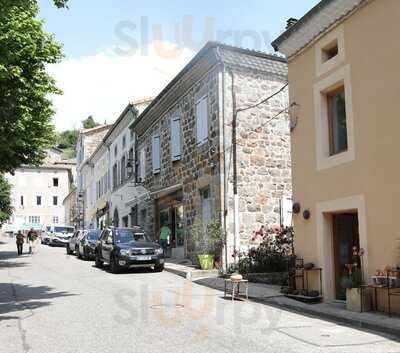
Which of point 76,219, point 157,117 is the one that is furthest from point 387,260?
point 76,219

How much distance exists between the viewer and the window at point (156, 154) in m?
23.6

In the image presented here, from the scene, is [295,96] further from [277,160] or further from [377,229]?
[277,160]

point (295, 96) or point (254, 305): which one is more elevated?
point (295, 96)

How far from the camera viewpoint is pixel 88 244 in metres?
25.0

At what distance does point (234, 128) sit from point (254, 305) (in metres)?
8.00

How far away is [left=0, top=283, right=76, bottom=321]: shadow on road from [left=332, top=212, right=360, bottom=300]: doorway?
5.99 m

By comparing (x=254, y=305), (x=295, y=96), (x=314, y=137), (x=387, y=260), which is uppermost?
(x=295, y=96)

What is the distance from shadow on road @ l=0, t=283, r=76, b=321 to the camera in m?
10.3

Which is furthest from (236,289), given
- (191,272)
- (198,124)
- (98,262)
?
(98,262)

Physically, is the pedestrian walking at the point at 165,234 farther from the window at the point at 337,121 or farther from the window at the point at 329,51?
the window at the point at 329,51

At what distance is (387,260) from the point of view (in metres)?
9.19

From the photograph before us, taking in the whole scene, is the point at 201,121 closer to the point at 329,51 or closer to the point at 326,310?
the point at 329,51

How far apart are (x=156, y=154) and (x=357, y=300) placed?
15.6 meters

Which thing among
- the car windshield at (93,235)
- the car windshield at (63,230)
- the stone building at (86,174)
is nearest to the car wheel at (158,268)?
the car windshield at (93,235)
